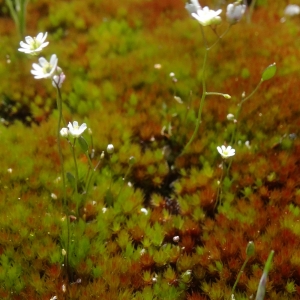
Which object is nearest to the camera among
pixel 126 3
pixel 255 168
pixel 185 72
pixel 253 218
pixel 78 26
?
pixel 253 218

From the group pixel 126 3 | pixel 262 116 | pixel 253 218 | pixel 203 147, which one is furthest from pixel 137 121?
pixel 126 3

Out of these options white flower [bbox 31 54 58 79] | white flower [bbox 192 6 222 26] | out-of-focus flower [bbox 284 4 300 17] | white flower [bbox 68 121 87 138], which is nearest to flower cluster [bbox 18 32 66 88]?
white flower [bbox 31 54 58 79]

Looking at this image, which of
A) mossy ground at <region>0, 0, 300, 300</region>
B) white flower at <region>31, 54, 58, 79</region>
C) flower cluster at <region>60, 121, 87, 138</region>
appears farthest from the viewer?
mossy ground at <region>0, 0, 300, 300</region>

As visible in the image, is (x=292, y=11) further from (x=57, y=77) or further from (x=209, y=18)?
(x=57, y=77)

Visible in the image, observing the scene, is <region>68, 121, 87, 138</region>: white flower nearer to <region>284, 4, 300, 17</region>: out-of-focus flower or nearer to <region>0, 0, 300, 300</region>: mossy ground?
<region>0, 0, 300, 300</region>: mossy ground

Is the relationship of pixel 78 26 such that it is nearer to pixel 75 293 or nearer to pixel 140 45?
pixel 140 45

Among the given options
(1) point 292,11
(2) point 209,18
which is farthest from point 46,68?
(1) point 292,11

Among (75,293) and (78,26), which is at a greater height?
(78,26)

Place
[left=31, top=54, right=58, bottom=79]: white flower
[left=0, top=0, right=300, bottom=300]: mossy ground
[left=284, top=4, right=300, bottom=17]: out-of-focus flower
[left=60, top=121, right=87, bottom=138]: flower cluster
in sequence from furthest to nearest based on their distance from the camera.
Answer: [left=284, top=4, right=300, bottom=17]: out-of-focus flower < [left=0, top=0, right=300, bottom=300]: mossy ground < [left=60, top=121, right=87, bottom=138]: flower cluster < [left=31, top=54, right=58, bottom=79]: white flower
